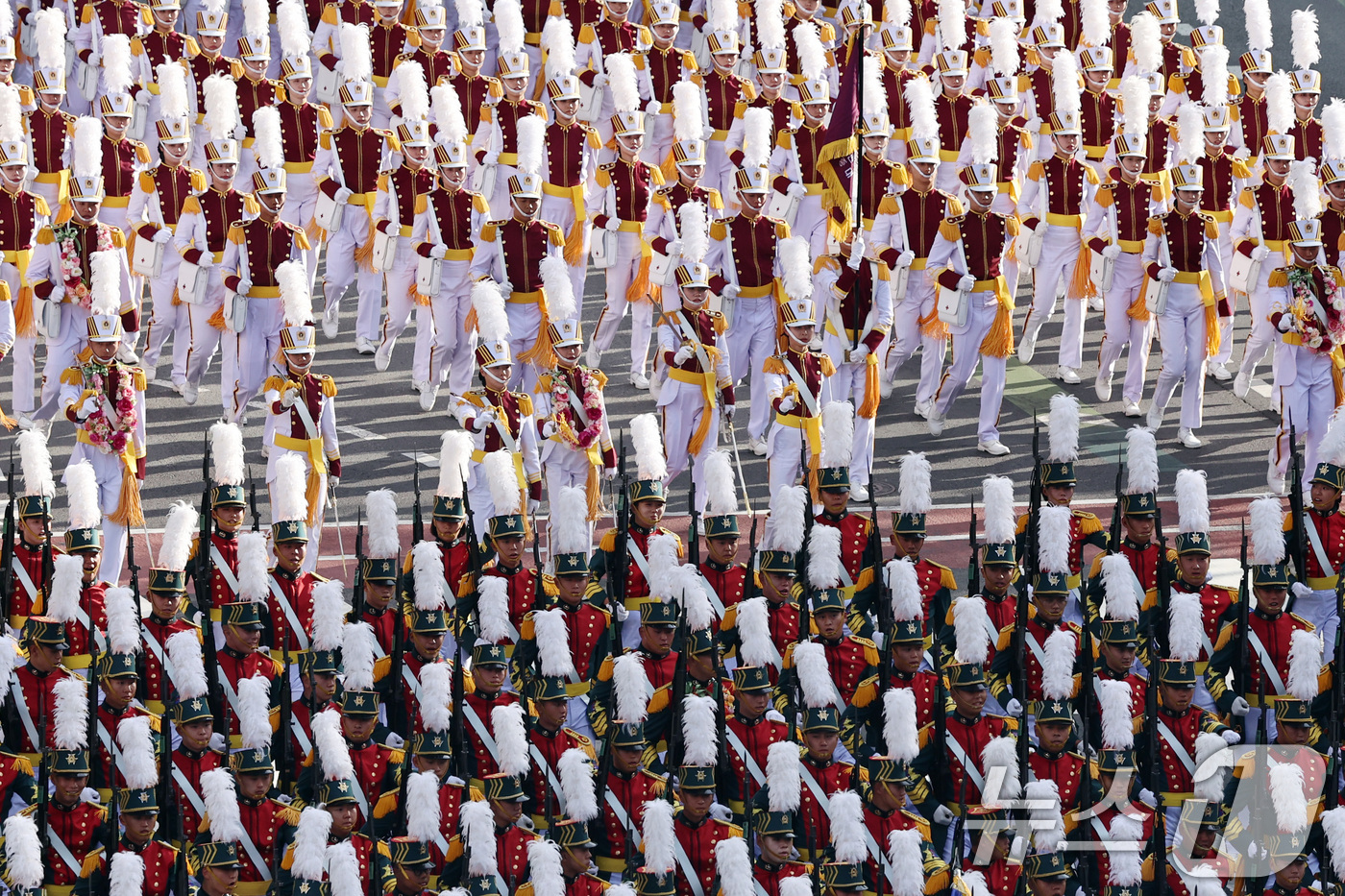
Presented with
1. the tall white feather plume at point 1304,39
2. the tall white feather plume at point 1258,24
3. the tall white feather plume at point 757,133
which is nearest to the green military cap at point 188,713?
the tall white feather plume at point 757,133

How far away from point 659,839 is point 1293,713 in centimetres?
408

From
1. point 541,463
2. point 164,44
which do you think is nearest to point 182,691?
point 541,463

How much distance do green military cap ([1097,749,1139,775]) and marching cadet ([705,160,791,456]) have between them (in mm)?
6513

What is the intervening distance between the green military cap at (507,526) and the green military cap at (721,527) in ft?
3.86

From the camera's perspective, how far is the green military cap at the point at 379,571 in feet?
57.2

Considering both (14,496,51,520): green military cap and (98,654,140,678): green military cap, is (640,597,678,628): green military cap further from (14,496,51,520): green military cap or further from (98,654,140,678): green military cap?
(14,496,51,520): green military cap

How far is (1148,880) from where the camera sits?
1556 centimetres

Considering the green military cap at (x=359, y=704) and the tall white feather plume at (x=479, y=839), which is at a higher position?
the green military cap at (x=359, y=704)

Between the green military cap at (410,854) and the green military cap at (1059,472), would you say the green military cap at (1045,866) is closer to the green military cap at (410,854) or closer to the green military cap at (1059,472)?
the green military cap at (410,854)

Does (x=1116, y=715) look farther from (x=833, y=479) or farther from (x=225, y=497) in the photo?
(x=225, y=497)

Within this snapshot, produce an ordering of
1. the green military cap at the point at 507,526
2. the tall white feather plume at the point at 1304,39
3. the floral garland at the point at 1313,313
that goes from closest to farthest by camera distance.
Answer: the green military cap at the point at 507,526
the floral garland at the point at 1313,313
the tall white feather plume at the point at 1304,39

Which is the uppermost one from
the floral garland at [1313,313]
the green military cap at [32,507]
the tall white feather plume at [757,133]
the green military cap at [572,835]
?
the tall white feather plume at [757,133]

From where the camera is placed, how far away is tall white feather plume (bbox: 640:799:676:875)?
1494cm

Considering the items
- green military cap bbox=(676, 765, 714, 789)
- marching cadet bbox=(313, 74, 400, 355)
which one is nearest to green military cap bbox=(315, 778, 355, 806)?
green military cap bbox=(676, 765, 714, 789)
